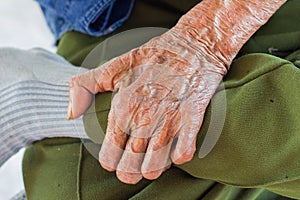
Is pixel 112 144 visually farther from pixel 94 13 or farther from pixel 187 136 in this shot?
pixel 94 13

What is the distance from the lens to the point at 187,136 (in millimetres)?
516

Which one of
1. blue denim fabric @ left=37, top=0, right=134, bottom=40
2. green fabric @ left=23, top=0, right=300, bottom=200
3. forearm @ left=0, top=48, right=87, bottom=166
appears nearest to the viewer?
green fabric @ left=23, top=0, right=300, bottom=200

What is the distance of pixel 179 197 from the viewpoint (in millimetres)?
581

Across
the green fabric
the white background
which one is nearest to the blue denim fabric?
the green fabric

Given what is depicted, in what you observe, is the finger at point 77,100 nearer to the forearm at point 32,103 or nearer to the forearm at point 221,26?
the forearm at point 32,103

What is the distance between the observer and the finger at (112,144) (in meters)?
0.55

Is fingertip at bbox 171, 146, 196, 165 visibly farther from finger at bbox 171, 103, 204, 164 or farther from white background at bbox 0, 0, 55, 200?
white background at bbox 0, 0, 55, 200

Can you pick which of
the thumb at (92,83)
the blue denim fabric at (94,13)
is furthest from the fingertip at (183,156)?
the blue denim fabric at (94,13)

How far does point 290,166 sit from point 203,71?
0.14 m

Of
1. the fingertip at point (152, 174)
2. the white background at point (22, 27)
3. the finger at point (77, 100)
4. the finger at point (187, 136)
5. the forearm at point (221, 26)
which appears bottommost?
the white background at point (22, 27)

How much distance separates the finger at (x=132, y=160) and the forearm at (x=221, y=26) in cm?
14

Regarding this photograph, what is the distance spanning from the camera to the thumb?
58cm

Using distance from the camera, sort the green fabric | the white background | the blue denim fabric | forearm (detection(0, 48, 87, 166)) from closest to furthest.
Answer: the green fabric < forearm (detection(0, 48, 87, 166)) < the blue denim fabric < the white background

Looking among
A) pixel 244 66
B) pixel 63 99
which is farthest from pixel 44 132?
pixel 244 66
